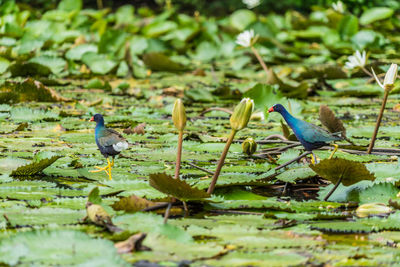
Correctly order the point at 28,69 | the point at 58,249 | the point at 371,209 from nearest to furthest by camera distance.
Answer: the point at 58,249, the point at 371,209, the point at 28,69

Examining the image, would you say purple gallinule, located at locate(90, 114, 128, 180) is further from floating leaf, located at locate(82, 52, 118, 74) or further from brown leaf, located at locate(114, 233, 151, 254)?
floating leaf, located at locate(82, 52, 118, 74)

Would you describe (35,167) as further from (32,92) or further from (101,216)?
(32,92)

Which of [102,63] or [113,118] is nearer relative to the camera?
[113,118]

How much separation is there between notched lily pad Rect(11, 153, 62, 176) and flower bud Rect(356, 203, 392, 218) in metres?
0.83

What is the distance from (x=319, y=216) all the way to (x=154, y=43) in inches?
193

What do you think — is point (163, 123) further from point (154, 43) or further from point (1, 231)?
point (154, 43)

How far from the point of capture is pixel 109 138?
200 centimetres

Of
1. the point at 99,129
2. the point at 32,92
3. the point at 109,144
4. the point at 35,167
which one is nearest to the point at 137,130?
the point at 99,129

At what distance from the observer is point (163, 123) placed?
3.17 metres

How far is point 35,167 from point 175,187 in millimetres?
565

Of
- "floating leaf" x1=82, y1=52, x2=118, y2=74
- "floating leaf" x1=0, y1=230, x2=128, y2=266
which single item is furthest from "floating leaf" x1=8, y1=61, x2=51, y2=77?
"floating leaf" x1=0, y1=230, x2=128, y2=266

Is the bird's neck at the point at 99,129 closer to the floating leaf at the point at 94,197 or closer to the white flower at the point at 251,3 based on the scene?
the floating leaf at the point at 94,197

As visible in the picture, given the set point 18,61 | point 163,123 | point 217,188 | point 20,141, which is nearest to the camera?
point 217,188

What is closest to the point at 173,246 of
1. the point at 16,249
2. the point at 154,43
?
the point at 16,249
